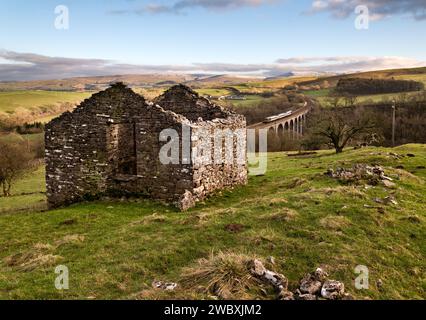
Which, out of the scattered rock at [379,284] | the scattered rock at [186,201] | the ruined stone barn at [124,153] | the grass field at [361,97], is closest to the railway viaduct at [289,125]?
the grass field at [361,97]

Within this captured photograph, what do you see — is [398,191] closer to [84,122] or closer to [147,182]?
[147,182]

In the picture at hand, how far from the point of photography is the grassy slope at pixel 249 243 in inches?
323

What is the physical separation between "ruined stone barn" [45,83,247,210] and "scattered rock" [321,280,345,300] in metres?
9.22

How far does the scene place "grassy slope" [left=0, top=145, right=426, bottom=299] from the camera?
8203 mm

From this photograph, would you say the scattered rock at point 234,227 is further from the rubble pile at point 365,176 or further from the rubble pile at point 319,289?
the rubble pile at point 365,176

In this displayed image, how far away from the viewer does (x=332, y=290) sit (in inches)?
283

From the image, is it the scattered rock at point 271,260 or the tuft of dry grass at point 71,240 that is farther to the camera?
the tuft of dry grass at point 71,240

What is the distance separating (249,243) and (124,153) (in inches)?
437

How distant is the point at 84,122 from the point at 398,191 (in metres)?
13.8

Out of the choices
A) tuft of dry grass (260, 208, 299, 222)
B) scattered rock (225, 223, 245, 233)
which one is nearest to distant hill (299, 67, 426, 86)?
tuft of dry grass (260, 208, 299, 222)

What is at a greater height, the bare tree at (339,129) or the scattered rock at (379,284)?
the bare tree at (339,129)

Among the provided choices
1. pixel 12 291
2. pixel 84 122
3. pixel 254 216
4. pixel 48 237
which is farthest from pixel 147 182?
pixel 12 291

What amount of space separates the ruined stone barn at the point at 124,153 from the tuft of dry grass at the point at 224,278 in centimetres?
796

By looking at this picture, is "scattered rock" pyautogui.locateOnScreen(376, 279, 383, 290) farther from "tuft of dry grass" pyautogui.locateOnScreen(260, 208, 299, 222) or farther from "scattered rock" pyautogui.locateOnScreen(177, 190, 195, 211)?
"scattered rock" pyautogui.locateOnScreen(177, 190, 195, 211)
